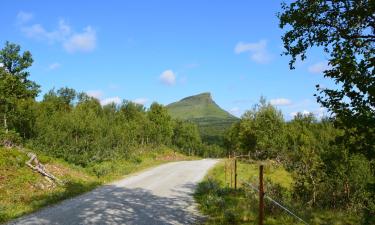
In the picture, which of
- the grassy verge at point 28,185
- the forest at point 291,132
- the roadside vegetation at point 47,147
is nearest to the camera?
the forest at point 291,132

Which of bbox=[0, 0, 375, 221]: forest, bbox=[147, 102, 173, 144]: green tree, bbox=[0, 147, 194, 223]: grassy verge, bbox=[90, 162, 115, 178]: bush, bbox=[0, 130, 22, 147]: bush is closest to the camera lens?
bbox=[0, 0, 375, 221]: forest

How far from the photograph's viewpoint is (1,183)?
63.7 feet

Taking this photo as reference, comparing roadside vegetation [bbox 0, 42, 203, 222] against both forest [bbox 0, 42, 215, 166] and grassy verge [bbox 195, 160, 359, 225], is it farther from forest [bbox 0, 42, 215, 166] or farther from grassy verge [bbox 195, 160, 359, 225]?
grassy verge [bbox 195, 160, 359, 225]

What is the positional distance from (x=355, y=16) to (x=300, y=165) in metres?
21.5

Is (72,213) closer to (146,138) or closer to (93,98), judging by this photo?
(146,138)

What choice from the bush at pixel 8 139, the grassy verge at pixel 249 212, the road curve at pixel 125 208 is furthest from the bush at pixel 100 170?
the grassy verge at pixel 249 212

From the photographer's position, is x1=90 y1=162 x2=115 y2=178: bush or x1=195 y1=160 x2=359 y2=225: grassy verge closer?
x1=195 y1=160 x2=359 y2=225: grassy verge

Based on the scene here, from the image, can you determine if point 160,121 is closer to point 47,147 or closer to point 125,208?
point 47,147

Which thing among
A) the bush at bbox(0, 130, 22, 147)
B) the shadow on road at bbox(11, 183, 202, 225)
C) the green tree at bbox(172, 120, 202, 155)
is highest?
the green tree at bbox(172, 120, 202, 155)

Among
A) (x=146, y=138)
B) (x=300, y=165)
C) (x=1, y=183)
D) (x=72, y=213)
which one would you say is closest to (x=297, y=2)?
(x=72, y=213)

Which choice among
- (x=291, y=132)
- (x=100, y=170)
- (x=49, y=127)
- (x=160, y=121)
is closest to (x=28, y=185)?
(x=100, y=170)

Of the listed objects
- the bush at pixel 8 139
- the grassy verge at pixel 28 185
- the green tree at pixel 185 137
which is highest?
the green tree at pixel 185 137

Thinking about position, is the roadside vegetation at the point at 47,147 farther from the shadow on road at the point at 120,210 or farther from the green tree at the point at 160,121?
the green tree at the point at 160,121

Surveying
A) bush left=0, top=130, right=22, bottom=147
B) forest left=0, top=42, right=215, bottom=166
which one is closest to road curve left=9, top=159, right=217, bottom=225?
bush left=0, top=130, right=22, bottom=147
